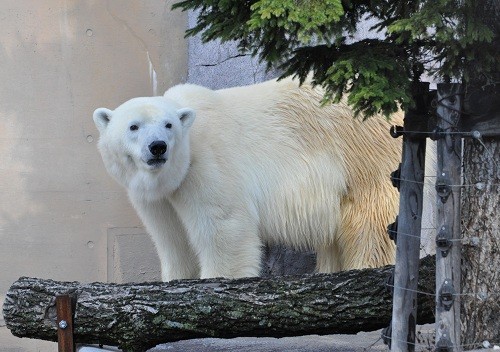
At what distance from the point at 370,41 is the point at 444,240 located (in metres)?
0.71

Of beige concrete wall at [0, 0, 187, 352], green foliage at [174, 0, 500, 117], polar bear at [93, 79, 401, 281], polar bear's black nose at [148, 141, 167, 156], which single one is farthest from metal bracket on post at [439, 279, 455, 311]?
beige concrete wall at [0, 0, 187, 352]

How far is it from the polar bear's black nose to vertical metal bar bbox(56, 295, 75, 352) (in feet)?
3.01

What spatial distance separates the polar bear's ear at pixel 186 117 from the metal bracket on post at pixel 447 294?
207 cm

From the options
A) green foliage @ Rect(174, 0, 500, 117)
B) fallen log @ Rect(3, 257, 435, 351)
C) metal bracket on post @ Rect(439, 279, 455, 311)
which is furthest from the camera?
fallen log @ Rect(3, 257, 435, 351)

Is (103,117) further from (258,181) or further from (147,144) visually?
(258,181)

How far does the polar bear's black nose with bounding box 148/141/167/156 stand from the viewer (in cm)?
430

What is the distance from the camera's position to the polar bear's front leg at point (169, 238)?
191 inches

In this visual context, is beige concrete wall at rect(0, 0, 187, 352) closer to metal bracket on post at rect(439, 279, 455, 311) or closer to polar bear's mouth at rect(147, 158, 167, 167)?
polar bear's mouth at rect(147, 158, 167, 167)

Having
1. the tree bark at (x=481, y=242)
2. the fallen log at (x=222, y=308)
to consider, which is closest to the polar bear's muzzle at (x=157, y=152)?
the fallen log at (x=222, y=308)

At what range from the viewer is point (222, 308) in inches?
145

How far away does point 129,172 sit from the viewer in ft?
15.0

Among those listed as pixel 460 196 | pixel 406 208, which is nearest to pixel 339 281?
pixel 406 208

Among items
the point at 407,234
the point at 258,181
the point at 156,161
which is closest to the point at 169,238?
the point at 258,181

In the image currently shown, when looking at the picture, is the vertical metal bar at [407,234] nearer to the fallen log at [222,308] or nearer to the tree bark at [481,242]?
the tree bark at [481,242]
